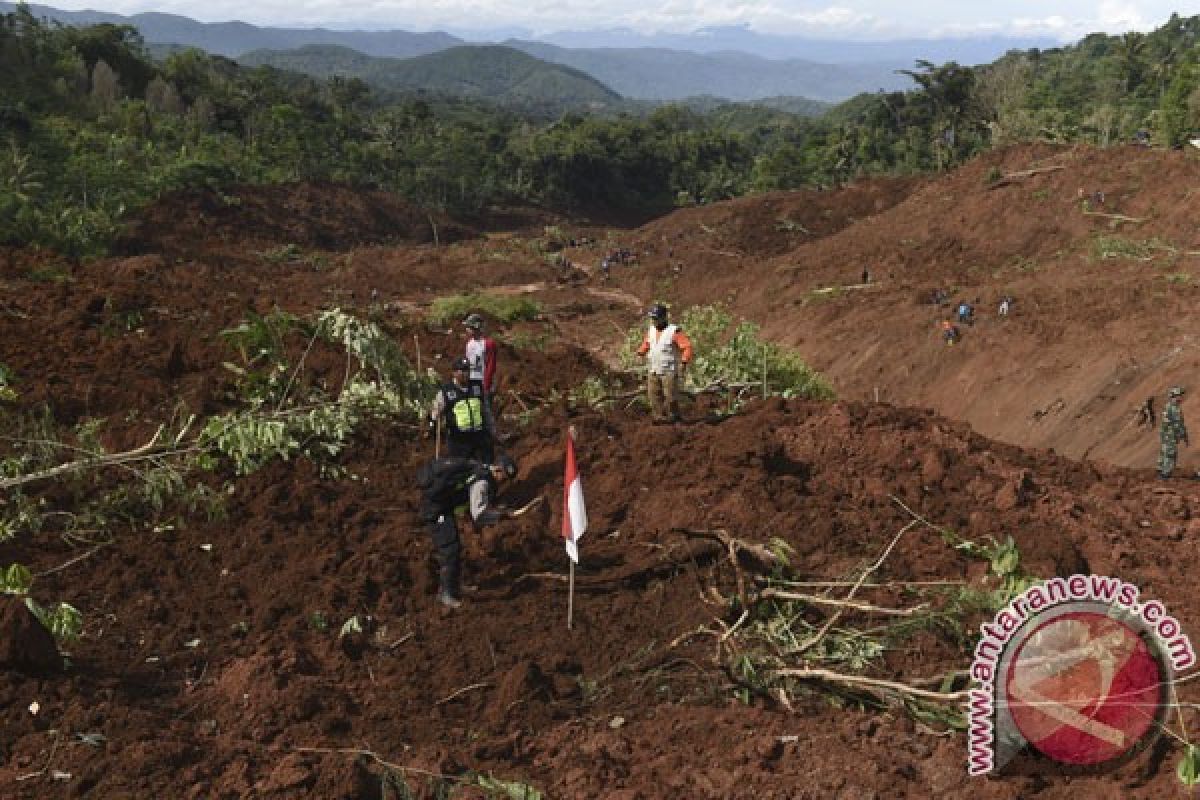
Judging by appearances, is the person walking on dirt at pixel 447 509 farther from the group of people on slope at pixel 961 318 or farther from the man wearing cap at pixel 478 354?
the group of people on slope at pixel 961 318

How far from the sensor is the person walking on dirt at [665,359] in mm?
8211

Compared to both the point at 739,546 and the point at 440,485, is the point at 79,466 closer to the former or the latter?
the point at 440,485

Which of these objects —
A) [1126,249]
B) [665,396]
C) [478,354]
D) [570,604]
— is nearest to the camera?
[570,604]

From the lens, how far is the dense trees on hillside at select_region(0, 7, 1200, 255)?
30.0 m

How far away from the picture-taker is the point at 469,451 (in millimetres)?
6473

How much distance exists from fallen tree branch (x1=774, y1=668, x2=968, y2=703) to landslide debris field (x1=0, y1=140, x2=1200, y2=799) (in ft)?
0.20

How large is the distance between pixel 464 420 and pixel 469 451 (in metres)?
0.31

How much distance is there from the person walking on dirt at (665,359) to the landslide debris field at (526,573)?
1.08 ft

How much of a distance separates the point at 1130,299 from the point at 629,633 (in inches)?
515

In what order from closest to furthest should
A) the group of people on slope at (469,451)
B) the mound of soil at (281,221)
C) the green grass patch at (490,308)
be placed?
1. the group of people on slope at (469,451)
2. the green grass patch at (490,308)
3. the mound of soil at (281,221)

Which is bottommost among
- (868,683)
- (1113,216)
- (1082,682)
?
(868,683)

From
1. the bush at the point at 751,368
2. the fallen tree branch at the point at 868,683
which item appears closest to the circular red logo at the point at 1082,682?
the fallen tree branch at the point at 868,683

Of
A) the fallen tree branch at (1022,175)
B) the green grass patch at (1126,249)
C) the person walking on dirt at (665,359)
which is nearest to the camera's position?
the person walking on dirt at (665,359)

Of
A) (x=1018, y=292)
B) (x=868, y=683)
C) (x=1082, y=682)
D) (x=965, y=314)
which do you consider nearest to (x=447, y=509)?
(x=868, y=683)
